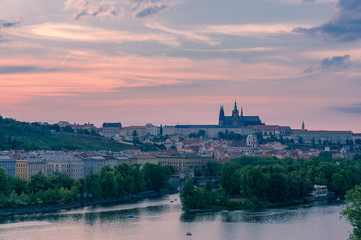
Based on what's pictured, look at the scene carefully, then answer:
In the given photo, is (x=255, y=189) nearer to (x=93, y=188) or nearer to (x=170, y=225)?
(x=93, y=188)

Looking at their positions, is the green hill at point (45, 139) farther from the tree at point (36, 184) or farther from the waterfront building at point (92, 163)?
the tree at point (36, 184)

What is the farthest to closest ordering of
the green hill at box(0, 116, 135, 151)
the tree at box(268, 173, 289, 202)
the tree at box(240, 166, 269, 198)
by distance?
the green hill at box(0, 116, 135, 151) → the tree at box(268, 173, 289, 202) → the tree at box(240, 166, 269, 198)

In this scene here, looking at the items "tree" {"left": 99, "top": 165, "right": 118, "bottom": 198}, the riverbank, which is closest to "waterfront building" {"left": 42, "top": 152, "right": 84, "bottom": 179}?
the riverbank

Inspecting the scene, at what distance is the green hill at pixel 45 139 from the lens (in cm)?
11450

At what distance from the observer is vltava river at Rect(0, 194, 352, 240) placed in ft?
164

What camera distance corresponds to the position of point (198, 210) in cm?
6222

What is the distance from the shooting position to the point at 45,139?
131 metres

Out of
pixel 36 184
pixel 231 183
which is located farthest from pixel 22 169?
pixel 231 183

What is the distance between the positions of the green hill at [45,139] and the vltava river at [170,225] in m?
52.8

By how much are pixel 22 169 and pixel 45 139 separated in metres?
47.5

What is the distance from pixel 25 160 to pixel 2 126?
49.0 meters

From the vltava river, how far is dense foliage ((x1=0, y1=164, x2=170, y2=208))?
251cm

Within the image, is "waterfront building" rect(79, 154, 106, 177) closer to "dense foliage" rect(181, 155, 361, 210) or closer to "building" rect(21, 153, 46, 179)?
"building" rect(21, 153, 46, 179)

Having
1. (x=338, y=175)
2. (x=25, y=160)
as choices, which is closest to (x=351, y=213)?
(x=338, y=175)
